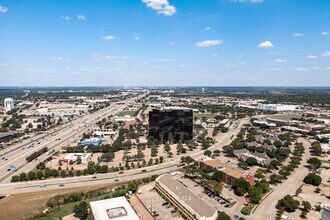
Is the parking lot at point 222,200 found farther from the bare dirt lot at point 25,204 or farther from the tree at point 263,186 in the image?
the bare dirt lot at point 25,204

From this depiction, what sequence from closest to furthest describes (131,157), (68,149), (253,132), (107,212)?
(107,212) → (131,157) → (68,149) → (253,132)

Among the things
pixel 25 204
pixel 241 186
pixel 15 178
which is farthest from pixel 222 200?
pixel 15 178

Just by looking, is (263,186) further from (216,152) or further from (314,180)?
(216,152)

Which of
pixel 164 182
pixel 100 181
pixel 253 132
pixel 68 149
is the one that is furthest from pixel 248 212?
pixel 253 132

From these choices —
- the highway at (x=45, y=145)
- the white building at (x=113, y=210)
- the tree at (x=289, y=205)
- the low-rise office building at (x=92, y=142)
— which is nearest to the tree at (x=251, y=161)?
the tree at (x=289, y=205)

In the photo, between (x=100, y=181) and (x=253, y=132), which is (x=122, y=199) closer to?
(x=100, y=181)

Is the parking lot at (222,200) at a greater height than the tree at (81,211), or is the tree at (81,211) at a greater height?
the tree at (81,211)
